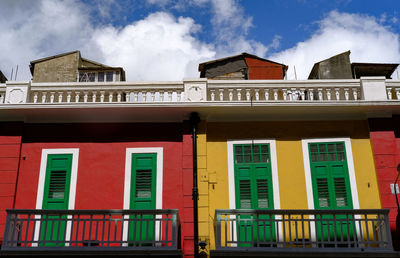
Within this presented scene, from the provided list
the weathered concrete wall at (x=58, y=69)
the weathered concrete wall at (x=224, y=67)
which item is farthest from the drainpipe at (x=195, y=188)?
the weathered concrete wall at (x=58, y=69)

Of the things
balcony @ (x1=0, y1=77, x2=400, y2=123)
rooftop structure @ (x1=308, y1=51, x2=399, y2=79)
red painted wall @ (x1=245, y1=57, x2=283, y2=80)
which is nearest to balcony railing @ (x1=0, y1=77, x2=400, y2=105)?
balcony @ (x1=0, y1=77, x2=400, y2=123)

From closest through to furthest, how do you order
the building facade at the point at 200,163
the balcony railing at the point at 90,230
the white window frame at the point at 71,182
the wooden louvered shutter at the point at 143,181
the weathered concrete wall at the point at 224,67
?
the balcony railing at the point at 90,230, the building facade at the point at 200,163, the white window frame at the point at 71,182, the wooden louvered shutter at the point at 143,181, the weathered concrete wall at the point at 224,67

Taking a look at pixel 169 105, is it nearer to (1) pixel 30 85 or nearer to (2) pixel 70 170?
(2) pixel 70 170

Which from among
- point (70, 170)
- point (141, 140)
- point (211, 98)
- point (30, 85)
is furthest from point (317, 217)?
point (30, 85)

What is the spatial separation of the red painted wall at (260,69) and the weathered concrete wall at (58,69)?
269 inches

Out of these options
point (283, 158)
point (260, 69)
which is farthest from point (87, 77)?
point (283, 158)

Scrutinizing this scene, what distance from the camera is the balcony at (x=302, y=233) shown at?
32.1 feet

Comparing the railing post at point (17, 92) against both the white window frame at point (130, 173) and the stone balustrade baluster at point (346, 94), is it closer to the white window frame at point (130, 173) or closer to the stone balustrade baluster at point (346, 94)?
the white window frame at point (130, 173)

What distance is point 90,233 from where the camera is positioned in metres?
9.51

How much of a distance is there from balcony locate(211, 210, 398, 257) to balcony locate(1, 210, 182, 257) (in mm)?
1239

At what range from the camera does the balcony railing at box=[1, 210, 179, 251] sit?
988cm

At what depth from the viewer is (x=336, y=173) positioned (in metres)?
11.3

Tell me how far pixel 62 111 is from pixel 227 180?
15.0 feet

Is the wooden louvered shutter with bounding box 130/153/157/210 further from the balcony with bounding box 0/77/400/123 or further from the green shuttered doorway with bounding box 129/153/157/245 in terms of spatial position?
the balcony with bounding box 0/77/400/123
